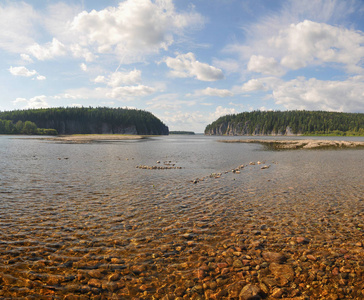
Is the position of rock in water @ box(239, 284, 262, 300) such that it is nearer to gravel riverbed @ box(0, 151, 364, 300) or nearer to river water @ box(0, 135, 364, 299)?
gravel riverbed @ box(0, 151, 364, 300)

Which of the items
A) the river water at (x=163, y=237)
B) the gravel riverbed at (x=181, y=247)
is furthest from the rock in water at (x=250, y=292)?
the river water at (x=163, y=237)

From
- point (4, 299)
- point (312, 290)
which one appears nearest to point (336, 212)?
point (312, 290)

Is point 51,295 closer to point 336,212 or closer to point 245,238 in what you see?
point 245,238

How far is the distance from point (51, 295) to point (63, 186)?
14.2m

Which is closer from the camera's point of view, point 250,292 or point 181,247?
point 250,292

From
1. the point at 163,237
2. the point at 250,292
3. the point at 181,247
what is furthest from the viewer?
the point at 163,237

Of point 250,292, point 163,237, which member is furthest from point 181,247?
point 250,292

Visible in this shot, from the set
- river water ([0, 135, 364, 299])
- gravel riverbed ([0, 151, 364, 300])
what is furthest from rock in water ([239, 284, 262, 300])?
river water ([0, 135, 364, 299])

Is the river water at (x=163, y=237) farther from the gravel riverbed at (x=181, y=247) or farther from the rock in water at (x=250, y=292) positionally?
the rock in water at (x=250, y=292)

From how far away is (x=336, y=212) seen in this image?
11.9m

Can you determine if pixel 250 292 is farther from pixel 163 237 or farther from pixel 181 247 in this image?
pixel 163 237

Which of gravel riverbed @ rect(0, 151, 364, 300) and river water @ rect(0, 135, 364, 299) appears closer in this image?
gravel riverbed @ rect(0, 151, 364, 300)

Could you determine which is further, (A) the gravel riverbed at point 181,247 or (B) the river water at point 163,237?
(B) the river water at point 163,237

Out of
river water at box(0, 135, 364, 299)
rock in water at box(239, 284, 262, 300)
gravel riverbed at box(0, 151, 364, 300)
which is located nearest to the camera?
rock in water at box(239, 284, 262, 300)
